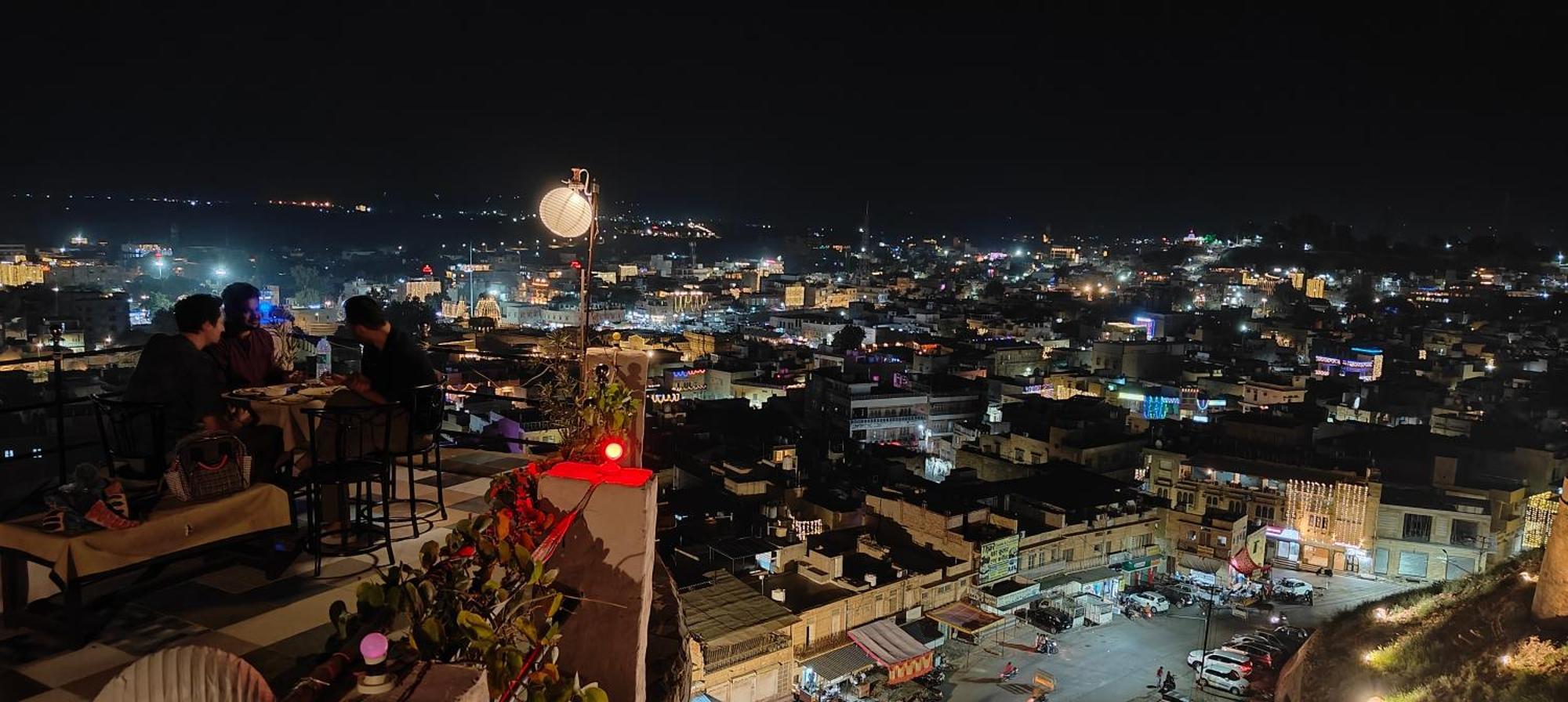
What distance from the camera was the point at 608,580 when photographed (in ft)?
7.82

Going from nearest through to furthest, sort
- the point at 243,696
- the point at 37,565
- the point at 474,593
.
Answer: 1. the point at 243,696
2. the point at 474,593
3. the point at 37,565

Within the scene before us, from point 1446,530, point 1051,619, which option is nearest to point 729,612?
point 1051,619

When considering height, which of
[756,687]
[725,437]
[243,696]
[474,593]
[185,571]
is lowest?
[756,687]

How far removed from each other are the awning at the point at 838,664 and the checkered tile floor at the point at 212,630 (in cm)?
882

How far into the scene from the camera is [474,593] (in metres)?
1.76

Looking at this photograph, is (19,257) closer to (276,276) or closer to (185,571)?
(276,276)

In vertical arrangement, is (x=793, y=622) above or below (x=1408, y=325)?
below

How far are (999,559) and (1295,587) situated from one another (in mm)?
5743

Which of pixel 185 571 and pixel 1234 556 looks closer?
pixel 185 571

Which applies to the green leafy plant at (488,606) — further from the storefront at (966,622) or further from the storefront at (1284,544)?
the storefront at (1284,544)

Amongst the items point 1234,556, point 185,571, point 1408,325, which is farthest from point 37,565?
point 1408,325

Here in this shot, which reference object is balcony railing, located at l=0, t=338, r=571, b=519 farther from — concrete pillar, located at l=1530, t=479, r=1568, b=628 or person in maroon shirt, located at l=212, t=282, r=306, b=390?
concrete pillar, located at l=1530, t=479, r=1568, b=628

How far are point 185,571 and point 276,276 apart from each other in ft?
227

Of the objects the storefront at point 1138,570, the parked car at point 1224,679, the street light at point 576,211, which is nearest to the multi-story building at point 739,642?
the parked car at point 1224,679
